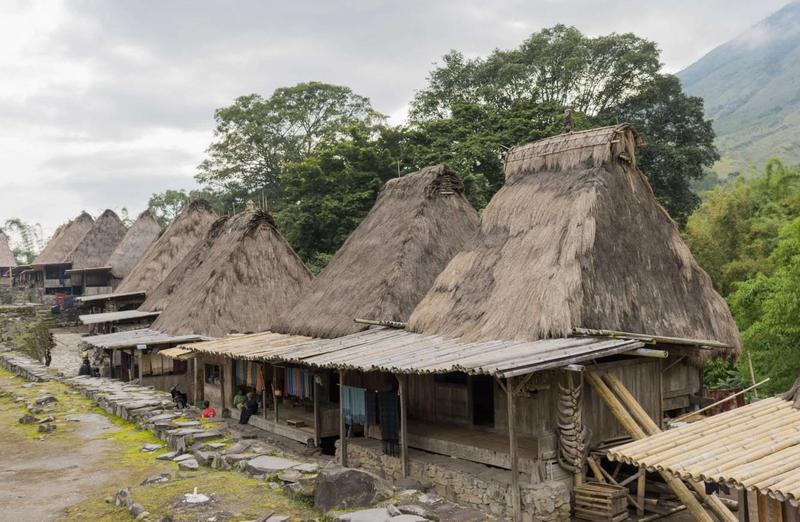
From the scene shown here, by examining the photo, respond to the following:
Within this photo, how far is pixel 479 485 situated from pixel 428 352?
2623 millimetres

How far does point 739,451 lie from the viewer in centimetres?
702

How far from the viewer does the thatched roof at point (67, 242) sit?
173 ft

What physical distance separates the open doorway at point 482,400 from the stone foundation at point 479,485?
4.67 ft

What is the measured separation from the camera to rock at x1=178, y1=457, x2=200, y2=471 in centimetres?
1352

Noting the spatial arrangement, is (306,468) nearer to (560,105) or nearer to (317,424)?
(317,424)

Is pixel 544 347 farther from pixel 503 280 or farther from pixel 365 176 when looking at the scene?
pixel 365 176

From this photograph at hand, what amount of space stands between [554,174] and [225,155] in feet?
121

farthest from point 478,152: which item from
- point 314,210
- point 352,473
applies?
point 352,473

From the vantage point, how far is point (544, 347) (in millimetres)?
11734

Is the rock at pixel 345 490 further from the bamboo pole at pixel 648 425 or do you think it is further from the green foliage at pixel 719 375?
the green foliage at pixel 719 375

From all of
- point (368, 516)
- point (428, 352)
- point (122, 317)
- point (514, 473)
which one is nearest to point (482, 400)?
point (428, 352)

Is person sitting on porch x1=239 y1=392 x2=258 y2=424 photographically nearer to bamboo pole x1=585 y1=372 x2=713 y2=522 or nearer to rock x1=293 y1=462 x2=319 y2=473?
rock x1=293 y1=462 x2=319 y2=473

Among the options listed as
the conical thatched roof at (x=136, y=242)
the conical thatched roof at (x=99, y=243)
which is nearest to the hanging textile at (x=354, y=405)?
the conical thatched roof at (x=136, y=242)

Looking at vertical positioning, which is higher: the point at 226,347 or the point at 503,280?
the point at 503,280
